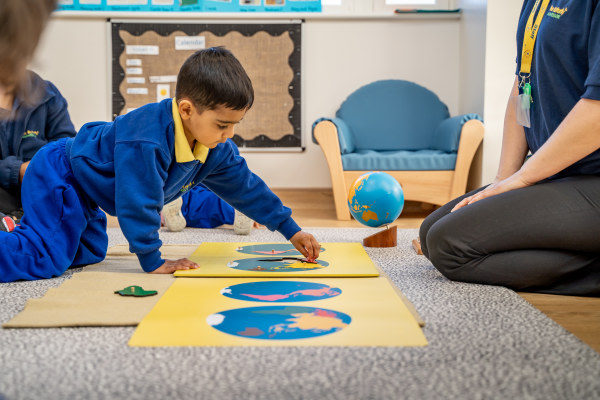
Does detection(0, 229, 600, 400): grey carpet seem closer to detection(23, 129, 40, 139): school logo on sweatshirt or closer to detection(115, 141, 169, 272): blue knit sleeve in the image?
detection(115, 141, 169, 272): blue knit sleeve

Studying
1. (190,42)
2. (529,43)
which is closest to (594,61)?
(529,43)

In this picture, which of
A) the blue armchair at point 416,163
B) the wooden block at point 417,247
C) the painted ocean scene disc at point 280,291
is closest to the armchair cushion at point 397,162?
the blue armchair at point 416,163

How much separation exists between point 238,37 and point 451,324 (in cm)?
306

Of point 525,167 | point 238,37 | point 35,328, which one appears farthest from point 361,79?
point 35,328

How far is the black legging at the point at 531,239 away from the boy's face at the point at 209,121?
1.67 ft

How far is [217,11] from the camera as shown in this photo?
3732 mm

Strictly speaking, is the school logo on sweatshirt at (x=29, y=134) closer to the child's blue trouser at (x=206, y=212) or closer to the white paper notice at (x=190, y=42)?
the child's blue trouser at (x=206, y=212)

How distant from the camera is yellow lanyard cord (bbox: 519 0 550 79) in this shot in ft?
4.38

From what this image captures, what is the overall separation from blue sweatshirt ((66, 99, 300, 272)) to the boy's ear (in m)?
0.03

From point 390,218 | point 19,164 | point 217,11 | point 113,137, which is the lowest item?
point 390,218

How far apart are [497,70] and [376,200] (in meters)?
1.43

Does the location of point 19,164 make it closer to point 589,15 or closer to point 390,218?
point 390,218

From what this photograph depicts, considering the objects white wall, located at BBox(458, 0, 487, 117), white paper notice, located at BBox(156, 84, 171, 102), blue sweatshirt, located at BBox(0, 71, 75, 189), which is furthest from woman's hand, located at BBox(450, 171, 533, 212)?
white paper notice, located at BBox(156, 84, 171, 102)

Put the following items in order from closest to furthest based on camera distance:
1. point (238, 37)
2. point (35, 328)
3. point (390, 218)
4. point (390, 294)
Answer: point (35, 328) → point (390, 294) → point (390, 218) → point (238, 37)
